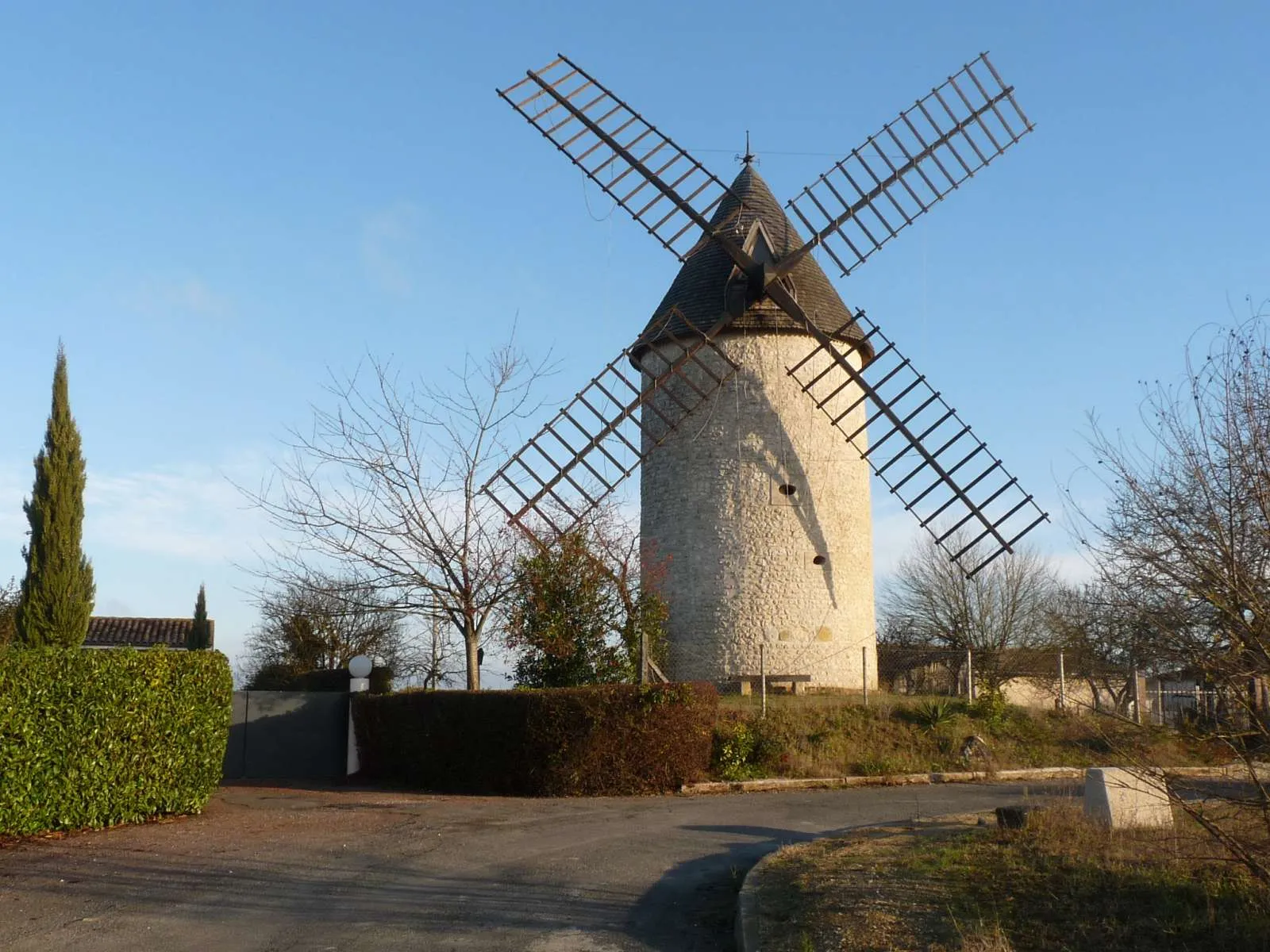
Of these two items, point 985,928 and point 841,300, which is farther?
point 841,300

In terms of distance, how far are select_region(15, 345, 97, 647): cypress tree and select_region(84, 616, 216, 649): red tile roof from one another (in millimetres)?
18561

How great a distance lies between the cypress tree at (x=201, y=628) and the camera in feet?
104

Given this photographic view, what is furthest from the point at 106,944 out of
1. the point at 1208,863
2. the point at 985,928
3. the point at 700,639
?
the point at 700,639

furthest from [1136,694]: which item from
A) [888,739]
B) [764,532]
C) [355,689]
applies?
[355,689]

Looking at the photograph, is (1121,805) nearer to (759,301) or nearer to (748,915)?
(748,915)

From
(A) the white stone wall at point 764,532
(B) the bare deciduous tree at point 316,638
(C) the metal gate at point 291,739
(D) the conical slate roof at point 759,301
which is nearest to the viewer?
(C) the metal gate at point 291,739

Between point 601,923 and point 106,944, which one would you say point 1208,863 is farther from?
point 106,944

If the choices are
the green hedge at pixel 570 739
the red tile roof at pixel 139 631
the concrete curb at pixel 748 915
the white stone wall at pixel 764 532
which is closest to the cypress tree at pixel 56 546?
the green hedge at pixel 570 739

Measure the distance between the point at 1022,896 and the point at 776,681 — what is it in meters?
12.3

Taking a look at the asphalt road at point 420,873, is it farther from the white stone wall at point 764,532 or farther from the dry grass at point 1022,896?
the white stone wall at point 764,532

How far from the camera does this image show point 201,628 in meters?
32.6

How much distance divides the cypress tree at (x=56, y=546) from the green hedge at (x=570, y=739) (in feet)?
16.6

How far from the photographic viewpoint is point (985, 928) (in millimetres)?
6281

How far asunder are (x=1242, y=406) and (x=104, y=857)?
952cm
